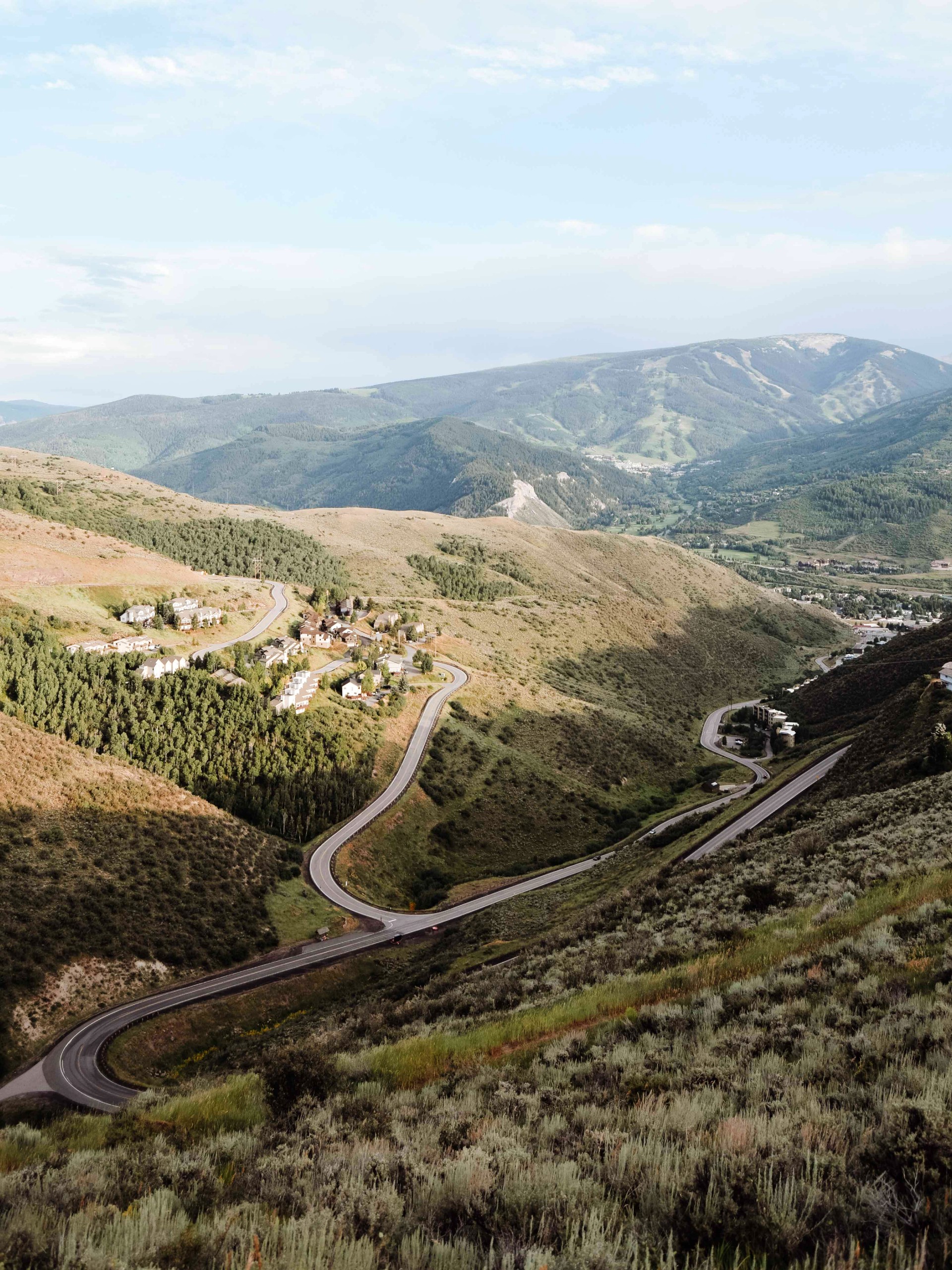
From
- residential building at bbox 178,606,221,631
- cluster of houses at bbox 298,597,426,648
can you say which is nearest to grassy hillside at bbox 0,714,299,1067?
residential building at bbox 178,606,221,631

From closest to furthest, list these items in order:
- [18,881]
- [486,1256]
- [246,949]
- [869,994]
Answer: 1. [486,1256]
2. [869,994]
3. [18,881]
4. [246,949]

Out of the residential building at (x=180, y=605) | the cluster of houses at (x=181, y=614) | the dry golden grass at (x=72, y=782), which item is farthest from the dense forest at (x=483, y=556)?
the dry golden grass at (x=72, y=782)

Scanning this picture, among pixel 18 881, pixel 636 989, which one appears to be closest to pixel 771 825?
pixel 636 989

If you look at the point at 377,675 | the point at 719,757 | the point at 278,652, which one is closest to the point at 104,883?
the point at 278,652

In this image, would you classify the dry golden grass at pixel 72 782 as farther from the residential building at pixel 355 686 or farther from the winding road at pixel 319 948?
the residential building at pixel 355 686

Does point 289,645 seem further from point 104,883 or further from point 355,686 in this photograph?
point 104,883

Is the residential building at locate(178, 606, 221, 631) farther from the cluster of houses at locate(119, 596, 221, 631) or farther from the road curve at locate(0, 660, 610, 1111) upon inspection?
the road curve at locate(0, 660, 610, 1111)

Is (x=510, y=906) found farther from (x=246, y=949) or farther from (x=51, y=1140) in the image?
(x=51, y=1140)
